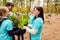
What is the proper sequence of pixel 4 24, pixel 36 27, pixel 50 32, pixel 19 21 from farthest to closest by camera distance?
1. pixel 50 32
2. pixel 19 21
3. pixel 36 27
4. pixel 4 24

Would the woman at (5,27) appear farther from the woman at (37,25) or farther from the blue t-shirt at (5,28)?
the woman at (37,25)

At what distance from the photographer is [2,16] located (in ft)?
14.2

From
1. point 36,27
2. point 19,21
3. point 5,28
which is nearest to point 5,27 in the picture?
point 5,28

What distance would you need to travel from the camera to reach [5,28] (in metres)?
4.31

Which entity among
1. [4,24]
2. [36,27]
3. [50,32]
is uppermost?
[4,24]

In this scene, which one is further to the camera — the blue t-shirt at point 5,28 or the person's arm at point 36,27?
the person's arm at point 36,27

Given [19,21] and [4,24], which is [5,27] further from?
[19,21]

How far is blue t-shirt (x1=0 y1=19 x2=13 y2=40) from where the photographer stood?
168 inches

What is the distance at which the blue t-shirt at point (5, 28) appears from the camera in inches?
168

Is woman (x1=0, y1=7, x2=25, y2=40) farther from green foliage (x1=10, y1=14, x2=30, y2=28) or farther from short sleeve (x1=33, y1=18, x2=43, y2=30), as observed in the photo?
short sleeve (x1=33, y1=18, x2=43, y2=30)

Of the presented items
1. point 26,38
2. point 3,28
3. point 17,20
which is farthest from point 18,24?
point 26,38

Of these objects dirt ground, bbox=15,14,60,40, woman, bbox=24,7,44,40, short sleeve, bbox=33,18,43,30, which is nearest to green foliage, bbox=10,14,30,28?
woman, bbox=24,7,44,40

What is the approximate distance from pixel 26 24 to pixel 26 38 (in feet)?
14.0

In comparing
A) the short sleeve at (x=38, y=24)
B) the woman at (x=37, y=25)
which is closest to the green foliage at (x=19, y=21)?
the woman at (x=37, y=25)
